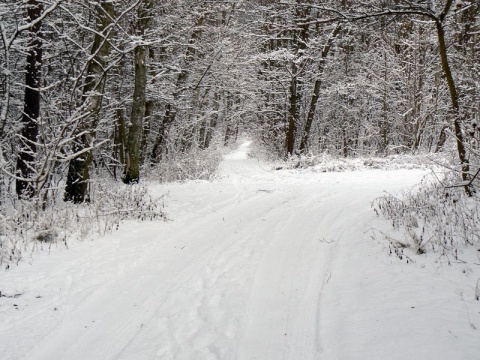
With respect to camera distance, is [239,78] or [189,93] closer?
[189,93]

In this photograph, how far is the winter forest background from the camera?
5.83 meters

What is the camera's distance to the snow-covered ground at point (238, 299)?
9.54 feet

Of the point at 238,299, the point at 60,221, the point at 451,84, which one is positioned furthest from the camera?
the point at 60,221

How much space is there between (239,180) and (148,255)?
24.4 ft

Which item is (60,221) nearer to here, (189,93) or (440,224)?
(440,224)

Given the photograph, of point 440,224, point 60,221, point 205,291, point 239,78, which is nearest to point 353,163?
point 239,78

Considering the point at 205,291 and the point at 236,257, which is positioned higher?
the point at 236,257

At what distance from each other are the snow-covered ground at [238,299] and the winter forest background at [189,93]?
0.79 m

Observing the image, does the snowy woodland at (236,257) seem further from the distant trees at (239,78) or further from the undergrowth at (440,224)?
the distant trees at (239,78)

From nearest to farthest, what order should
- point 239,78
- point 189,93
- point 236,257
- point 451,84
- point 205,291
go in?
point 205,291, point 236,257, point 451,84, point 189,93, point 239,78

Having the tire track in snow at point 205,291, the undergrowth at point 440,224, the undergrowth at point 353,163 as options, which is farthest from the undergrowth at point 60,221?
the undergrowth at point 353,163

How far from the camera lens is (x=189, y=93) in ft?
53.9

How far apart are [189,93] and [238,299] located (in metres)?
14.0

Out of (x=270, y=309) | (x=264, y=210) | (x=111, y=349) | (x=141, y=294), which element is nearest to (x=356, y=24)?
(x=264, y=210)
